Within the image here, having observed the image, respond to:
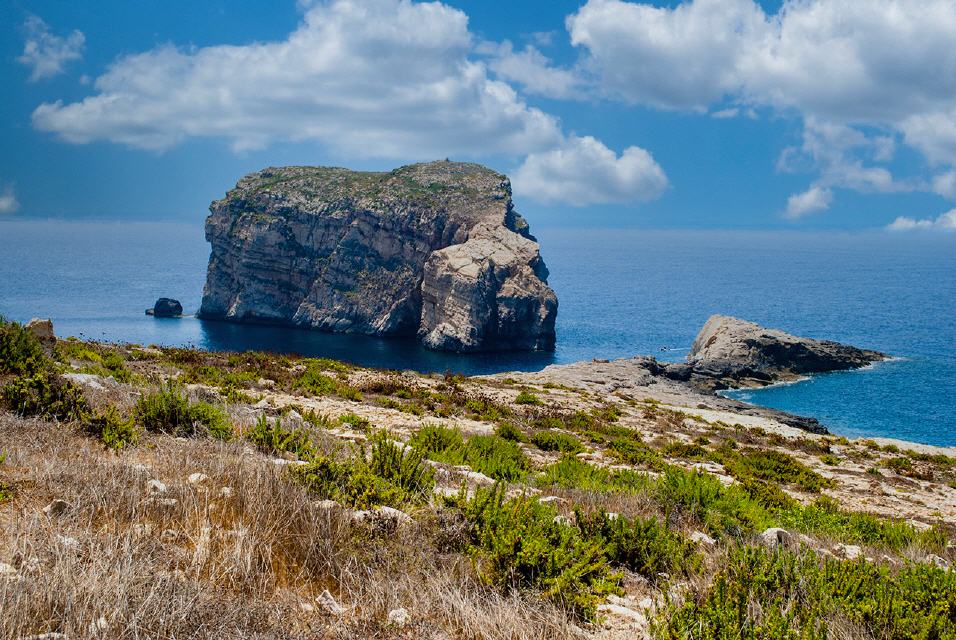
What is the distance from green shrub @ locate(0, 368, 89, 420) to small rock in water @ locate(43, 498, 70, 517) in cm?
374

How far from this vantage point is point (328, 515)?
5.26 m

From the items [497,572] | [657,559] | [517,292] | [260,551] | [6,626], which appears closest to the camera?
[6,626]

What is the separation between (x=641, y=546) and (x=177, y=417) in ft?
23.1

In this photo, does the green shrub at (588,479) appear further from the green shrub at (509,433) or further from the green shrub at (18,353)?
the green shrub at (18,353)

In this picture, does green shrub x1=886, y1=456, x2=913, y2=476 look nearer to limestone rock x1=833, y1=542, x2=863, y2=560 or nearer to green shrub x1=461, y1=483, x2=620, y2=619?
limestone rock x1=833, y1=542, x2=863, y2=560

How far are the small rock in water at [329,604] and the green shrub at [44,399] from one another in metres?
5.64

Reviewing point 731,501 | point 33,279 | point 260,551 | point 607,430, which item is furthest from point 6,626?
point 33,279

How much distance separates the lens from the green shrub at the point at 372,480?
19.8 ft

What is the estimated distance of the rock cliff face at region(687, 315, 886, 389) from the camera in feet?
227

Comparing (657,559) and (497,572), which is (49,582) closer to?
(497,572)

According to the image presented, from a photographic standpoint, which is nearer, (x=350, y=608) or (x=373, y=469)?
(x=350, y=608)

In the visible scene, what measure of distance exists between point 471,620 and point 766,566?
9.32 ft

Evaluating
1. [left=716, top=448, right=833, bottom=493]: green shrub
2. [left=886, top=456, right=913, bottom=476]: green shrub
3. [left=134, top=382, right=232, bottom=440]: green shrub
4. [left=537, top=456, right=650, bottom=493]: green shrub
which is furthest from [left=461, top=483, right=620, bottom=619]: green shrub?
[left=886, top=456, right=913, bottom=476]: green shrub

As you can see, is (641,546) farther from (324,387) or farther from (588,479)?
(324,387)
